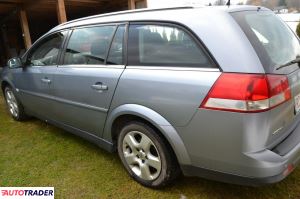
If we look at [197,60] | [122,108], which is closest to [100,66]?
[122,108]

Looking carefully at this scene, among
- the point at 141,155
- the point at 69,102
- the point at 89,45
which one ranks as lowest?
the point at 141,155

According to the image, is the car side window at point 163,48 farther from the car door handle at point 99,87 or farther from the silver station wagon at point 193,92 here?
the car door handle at point 99,87

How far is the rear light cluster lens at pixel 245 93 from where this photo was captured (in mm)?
1981

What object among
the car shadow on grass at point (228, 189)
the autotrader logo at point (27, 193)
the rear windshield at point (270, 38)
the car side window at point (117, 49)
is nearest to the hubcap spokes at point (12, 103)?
the autotrader logo at point (27, 193)

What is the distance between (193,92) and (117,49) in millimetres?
1057

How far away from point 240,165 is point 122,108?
115 cm

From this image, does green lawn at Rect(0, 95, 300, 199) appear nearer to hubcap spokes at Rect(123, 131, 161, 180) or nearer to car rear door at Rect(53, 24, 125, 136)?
hubcap spokes at Rect(123, 131, 161, 180)

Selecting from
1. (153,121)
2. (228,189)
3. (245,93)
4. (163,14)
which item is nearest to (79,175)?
(153,121)

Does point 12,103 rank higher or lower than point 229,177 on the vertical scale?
lower

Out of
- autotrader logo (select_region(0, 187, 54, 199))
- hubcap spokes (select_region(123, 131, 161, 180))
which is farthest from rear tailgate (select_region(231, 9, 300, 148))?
autotrader logo (select_region(0, 187, 54, 199))

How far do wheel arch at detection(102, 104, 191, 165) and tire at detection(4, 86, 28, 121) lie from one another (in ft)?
8.63

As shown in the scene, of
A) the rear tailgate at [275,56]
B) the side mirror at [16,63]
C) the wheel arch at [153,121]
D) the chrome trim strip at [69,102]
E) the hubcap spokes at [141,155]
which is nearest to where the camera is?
the rear tailgate at [275,56]

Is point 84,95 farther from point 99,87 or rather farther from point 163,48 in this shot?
point 163,48

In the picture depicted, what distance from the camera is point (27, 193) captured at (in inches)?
116
